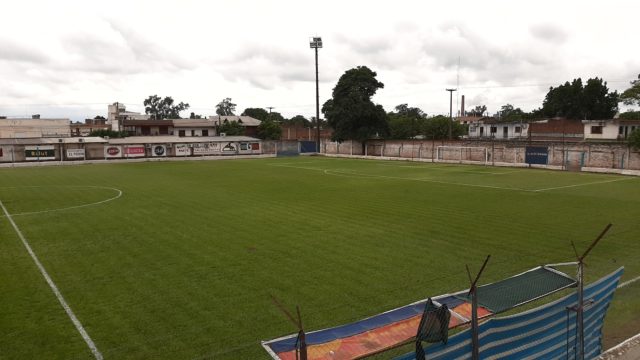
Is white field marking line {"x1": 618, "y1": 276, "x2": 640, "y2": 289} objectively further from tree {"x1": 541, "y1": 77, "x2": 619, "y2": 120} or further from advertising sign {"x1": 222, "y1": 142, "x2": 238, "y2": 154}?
tree {"x1": 541, "y1": 77, "x2": 619, "y2": 120}

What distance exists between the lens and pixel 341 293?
36.0 ft

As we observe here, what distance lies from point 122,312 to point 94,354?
1854mm

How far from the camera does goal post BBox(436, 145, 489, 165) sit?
54312mm

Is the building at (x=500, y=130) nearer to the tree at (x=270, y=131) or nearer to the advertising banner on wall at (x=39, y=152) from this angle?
the tree at (x=270, y=131)

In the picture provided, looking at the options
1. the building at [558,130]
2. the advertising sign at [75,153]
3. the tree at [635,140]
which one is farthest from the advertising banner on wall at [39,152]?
the building at [558,130]

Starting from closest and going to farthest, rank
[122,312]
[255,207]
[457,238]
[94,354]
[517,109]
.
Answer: [94,354], [122,312], [457,238], [255,207], [517,109]

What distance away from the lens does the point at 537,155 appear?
1869 inches

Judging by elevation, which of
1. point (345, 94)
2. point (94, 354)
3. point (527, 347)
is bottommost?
point (94, 354)

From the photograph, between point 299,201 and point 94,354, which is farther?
point 299,201

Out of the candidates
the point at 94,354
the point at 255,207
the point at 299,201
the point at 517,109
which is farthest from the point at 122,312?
the point at 517,109

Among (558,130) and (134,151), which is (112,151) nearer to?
(134,151)

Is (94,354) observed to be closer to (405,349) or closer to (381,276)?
(405,349)

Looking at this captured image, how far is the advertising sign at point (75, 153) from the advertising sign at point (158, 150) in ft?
28.7

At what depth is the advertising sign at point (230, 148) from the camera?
69312 millimetres
